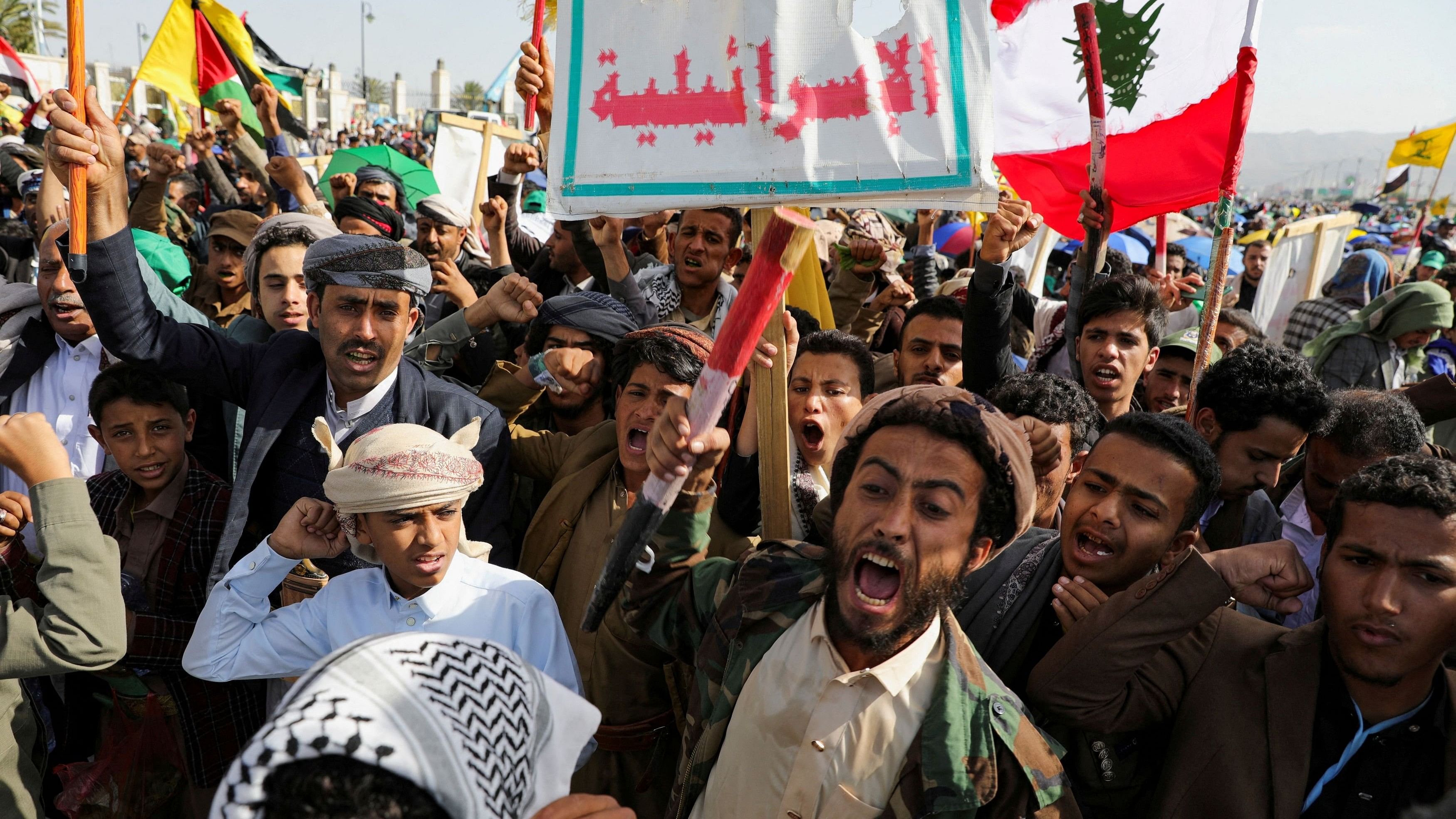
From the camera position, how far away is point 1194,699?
7.04ft

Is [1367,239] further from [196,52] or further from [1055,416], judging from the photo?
[196,52]

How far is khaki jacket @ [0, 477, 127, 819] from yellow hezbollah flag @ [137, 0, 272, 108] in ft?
22.3

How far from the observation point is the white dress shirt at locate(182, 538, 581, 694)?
2.37 metres

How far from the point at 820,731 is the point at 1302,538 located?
209cm

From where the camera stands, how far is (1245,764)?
2035 millimetres

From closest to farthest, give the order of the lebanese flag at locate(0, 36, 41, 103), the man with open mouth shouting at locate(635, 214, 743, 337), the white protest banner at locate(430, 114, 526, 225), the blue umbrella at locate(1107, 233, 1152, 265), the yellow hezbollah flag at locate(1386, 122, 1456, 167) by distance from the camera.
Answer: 1. the man with open mouth shouting at locate(635, 214, 743, 337)
2. the white protest banner at locate(430, 114, 526, 225)
3. the blue umbrella at locate(1107, 233, 1152, 265)
4. the lebanese flag at locate(0, 36, 41, 103)
5. the yellow hezbollah flag at locate(1386, 122, 1456, 167)

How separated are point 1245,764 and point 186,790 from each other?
10.1ft

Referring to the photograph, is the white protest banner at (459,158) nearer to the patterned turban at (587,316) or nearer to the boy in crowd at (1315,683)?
the patterned turban at (587,316)

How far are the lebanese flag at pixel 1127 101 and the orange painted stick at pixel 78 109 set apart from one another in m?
3.31

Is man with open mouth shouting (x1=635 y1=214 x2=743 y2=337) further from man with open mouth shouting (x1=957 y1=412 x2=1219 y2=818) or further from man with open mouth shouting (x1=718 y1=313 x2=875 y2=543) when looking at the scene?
man with open mouth shouting (x1=957 y1=412 x2=1219 y2=818)

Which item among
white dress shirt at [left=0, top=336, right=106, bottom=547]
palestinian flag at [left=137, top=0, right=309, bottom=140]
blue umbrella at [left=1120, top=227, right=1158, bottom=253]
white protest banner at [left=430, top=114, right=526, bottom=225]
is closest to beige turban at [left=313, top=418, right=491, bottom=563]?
white dress shirt at [left=0, top=336, right=106, bottom=547]

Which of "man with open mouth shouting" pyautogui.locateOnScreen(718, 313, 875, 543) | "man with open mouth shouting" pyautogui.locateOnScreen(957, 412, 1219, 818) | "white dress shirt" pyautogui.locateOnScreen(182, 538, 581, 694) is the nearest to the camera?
"man with open mouth shouting" pyautogui.locateOnScreen(957, 412, 1219, 818)

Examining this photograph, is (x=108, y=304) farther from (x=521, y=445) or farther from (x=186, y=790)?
(x=186, y=790)

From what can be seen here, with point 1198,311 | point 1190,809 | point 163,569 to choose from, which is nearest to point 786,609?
point 1190,809
